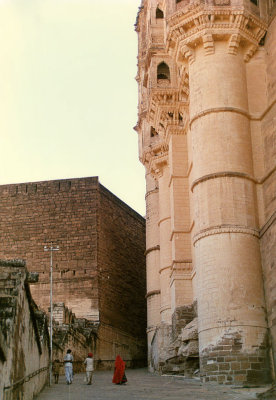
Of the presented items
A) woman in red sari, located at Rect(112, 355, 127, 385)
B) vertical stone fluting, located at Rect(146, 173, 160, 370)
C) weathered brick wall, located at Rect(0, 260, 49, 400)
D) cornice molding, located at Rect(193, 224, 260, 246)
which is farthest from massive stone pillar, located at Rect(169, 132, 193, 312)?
weathered brick wall, located at Rect(0, 260, 49, 400)

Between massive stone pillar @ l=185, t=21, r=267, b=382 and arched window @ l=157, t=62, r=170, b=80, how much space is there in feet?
19.1

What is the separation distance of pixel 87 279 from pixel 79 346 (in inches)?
218

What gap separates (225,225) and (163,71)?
9158mm

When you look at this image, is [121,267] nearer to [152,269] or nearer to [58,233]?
[58,233]

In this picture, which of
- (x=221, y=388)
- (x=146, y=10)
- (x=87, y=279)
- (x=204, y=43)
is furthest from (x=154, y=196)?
(x=221, y=388)

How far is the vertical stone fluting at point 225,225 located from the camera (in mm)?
13695

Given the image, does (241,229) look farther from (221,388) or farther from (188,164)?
(188,164)

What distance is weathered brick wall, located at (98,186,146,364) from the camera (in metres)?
29.3

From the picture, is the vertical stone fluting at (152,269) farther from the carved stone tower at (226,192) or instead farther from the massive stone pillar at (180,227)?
the carved stone tower at (226,192)

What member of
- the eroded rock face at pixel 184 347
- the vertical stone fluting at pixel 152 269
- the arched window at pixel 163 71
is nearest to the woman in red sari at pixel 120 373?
the eroded rock face at pixel 184 347

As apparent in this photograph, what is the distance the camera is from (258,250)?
47.9 ft

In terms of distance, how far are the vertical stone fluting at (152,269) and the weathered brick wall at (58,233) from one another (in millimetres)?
3402

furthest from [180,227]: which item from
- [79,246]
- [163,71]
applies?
[79,246]

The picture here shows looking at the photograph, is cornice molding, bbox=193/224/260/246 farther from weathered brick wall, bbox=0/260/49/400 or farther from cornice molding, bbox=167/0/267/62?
weathered brick wall, bbox=0/260/49/400
